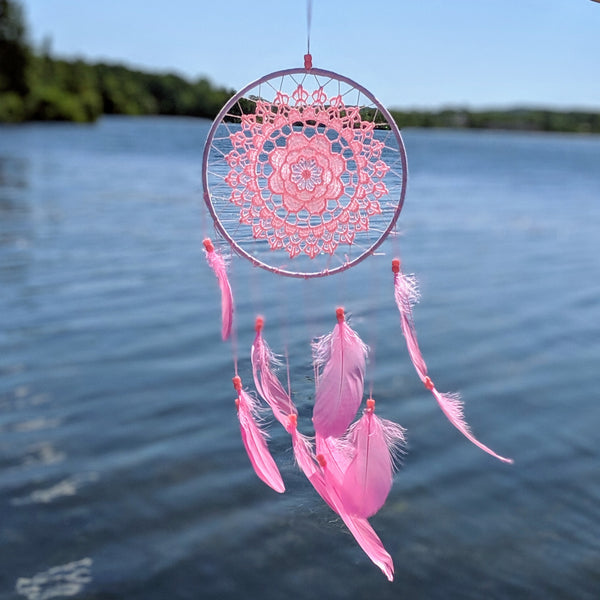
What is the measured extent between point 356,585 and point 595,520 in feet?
4.01

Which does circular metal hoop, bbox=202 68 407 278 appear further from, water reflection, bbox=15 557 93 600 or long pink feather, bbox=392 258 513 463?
→ water reflection, bbox=15 557 93 600

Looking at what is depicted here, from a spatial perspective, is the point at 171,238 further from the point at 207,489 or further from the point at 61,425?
the point at 207,489

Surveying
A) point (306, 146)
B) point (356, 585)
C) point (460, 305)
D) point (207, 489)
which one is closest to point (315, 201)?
point (306, 146)

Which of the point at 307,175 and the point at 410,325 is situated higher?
the point at 307,175

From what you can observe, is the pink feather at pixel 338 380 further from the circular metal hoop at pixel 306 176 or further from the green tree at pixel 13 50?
the green tree at pixel 13 50

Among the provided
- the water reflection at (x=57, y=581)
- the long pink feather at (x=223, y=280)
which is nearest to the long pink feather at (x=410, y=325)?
the long pink feather at (x=223, y=280)

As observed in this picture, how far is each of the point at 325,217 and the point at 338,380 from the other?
480 mm

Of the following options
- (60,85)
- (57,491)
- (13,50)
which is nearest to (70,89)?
(60,85)

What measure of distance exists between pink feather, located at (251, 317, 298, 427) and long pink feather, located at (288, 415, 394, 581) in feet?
0.52

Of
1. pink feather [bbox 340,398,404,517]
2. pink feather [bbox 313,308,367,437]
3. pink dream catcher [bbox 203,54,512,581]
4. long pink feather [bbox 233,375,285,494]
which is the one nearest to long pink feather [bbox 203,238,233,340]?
pink dream catcher [bbox 203,54,512,581]

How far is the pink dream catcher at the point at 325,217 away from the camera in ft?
6.76

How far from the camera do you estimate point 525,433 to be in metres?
4.25

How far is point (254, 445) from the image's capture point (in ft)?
7.03

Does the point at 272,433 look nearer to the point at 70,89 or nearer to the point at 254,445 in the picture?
the point at 254,445
